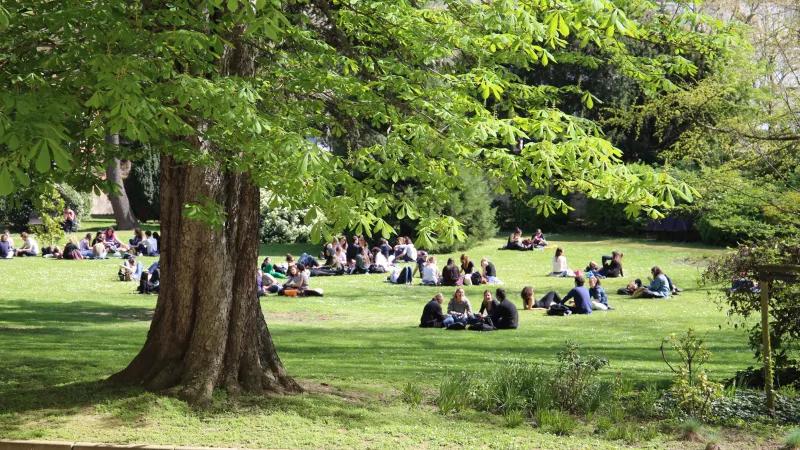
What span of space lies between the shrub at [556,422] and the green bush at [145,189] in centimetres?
3890

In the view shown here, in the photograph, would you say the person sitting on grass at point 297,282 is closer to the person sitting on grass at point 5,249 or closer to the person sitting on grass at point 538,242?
the person sitting on grass at point 5,249

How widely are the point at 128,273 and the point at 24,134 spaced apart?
20.7 m

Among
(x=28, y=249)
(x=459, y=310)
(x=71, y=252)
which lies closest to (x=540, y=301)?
(x=459, y=310)

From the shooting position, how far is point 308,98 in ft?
36.9

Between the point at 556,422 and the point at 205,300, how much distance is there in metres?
4.06

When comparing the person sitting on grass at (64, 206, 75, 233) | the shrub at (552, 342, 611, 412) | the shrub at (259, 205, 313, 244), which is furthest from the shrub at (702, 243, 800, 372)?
the person sitting on grass at (64, 206, 75, 233)

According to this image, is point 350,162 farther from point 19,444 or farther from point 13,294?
point 13,294

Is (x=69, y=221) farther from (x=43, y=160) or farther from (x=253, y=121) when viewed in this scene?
(x=43, y=160)

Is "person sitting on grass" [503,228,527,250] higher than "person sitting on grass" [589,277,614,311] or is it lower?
higher

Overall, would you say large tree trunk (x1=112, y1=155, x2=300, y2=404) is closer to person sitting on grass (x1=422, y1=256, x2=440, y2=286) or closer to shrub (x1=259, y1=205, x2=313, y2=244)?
person sitting on grass (x1=422, y1=256, x2=440, y2=286)

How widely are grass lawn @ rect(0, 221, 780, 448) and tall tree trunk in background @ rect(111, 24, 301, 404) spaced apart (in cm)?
33

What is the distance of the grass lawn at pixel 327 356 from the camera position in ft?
30.2

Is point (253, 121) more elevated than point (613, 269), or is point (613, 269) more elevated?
point (253, 121)

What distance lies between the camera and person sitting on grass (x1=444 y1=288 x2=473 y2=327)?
1848cm
